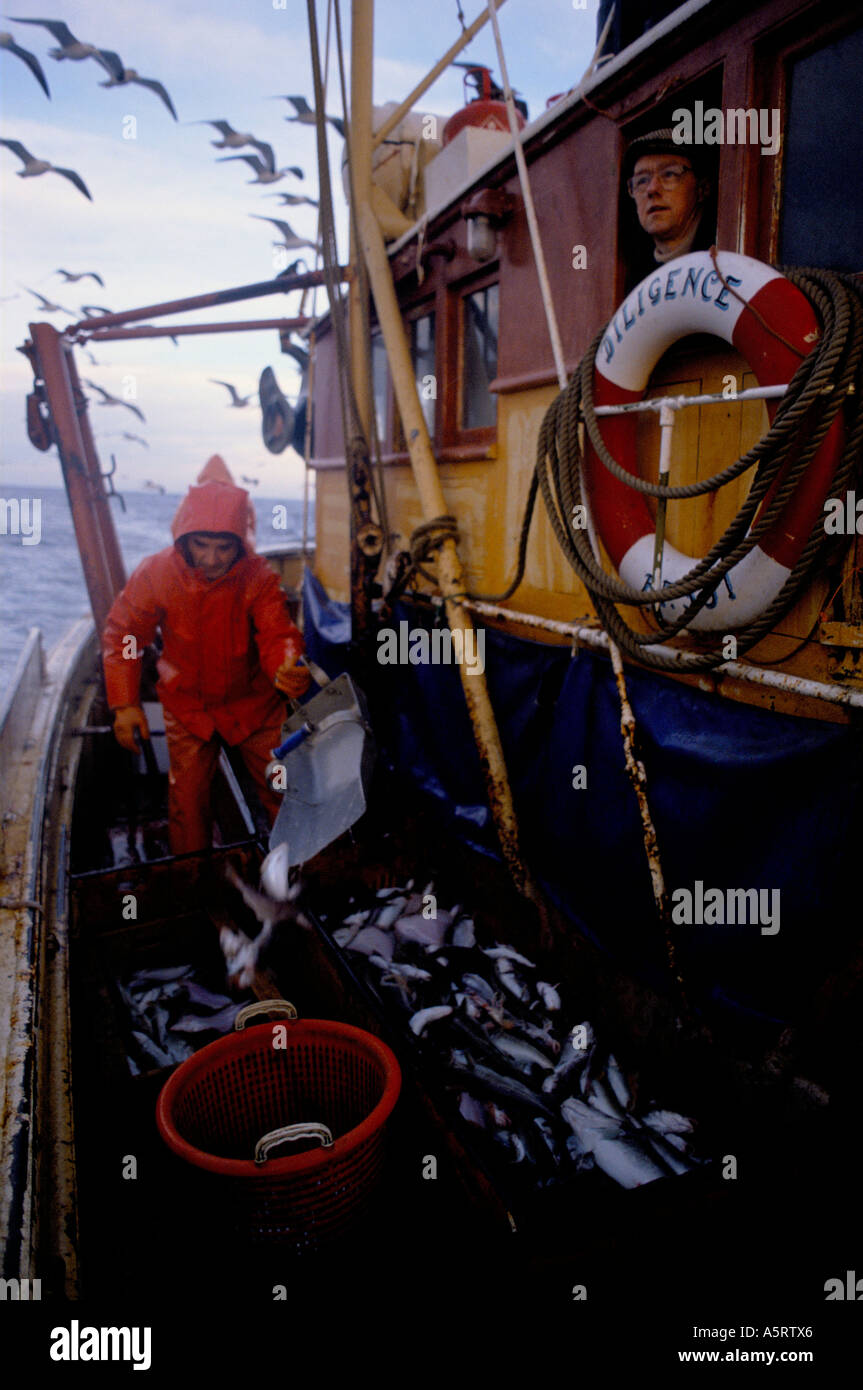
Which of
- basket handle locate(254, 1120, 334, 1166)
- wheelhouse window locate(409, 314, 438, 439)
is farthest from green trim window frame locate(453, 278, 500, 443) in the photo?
basket handle locate(254, 1120, 334, 1166)

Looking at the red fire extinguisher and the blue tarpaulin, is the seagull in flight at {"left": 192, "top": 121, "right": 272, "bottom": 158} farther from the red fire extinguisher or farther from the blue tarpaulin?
the blue tarpaulin

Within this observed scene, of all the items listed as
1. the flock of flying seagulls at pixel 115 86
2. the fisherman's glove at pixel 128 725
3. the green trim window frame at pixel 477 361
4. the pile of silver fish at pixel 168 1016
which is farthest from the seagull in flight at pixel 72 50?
the pile of silver fish at pixel 168 1016

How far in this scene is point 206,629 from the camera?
511 centimetres

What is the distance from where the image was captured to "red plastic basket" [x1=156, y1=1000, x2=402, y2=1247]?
232 cm

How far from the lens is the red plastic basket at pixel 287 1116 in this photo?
2316mm

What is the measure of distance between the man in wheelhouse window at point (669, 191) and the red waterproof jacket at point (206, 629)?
8.95 feet

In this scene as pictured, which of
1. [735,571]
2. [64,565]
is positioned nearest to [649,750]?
[735,571]
